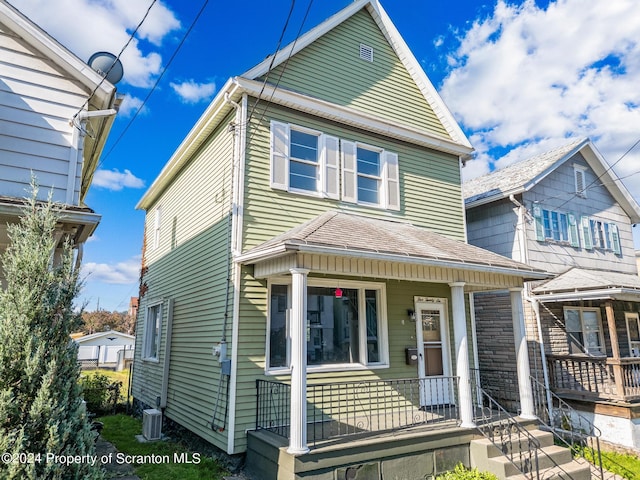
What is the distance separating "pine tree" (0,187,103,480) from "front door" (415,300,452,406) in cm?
681

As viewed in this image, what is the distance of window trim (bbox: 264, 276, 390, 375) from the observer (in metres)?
7.70

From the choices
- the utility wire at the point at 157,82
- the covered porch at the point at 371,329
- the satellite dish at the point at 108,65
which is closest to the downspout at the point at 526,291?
the covered porch at the point at 371,329

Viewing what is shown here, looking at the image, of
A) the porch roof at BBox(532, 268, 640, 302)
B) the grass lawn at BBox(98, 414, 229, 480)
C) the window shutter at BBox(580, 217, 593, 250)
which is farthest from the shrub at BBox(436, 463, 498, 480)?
the window shutter at BBox(580, 217, 593, 250)

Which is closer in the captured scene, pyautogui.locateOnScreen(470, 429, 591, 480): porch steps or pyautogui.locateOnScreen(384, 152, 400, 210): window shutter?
pyautogui.locateOnScreen(470, 429, 591, 480): porch steps

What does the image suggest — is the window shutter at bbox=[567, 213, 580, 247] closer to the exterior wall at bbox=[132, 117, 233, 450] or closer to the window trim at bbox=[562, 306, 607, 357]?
the window trim at bbox=[562, 306, 607, 357]

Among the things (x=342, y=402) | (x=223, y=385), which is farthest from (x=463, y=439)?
(x=223, y=385)

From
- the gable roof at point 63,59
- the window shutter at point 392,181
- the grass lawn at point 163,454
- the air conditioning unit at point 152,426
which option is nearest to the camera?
the gable roof at point 63,59

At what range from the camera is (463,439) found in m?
7.22

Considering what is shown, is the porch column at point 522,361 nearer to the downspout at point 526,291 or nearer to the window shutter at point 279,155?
the downspout at point 526,291

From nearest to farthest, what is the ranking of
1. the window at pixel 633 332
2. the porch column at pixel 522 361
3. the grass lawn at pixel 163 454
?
1. the grass lawn at pixel 163 454
2. the porch column at pixel 522 361
3. the window at pixel 633 332

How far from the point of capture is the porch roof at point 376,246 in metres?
6.42

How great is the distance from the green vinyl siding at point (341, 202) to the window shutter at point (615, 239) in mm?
7586

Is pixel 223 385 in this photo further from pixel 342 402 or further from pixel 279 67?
pixel 279 67

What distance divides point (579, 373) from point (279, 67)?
35.3 ft
